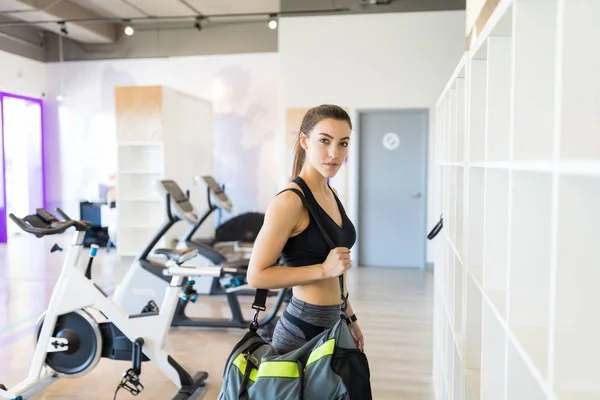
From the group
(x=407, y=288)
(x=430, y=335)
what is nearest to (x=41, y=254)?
(x=407, y=288)

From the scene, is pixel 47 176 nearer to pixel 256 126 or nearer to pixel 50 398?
pixel 256 126

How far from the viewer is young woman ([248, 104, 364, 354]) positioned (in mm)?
1713

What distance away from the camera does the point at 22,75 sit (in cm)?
1010

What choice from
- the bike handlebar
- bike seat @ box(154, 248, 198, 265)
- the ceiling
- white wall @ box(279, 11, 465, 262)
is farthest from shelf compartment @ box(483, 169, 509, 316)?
the ceiling

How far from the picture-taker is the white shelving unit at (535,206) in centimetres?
81

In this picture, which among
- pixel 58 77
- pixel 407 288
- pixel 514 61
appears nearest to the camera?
pixel 514 61

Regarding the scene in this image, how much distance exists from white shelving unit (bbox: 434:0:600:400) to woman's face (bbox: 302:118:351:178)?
19.1 inches

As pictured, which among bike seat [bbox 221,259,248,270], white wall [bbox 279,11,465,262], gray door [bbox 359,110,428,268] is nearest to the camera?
bike seat [bbox 221,259,248,270]

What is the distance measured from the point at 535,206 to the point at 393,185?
262 inches

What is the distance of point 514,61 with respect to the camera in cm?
116

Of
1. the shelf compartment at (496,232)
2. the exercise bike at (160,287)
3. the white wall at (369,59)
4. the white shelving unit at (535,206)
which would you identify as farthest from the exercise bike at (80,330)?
the white wall at (369,59)

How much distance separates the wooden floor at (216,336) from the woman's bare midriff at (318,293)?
188 centimetres

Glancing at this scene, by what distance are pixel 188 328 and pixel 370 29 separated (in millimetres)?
4916

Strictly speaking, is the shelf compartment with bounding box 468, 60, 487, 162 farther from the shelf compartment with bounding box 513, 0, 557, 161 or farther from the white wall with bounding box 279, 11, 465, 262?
the white wall with bounding box 279, 11, 465, 262
